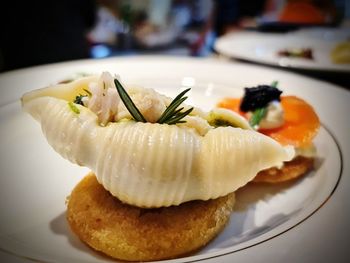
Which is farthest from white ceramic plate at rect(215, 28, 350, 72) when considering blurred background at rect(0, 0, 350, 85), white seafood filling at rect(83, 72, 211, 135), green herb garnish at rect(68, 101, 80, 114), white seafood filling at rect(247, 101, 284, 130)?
green herb garnish at rect(68, 101, 80, 114)

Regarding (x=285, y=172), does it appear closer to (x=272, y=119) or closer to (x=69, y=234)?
(x=272, y=119)

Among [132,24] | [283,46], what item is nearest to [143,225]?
[283,46]

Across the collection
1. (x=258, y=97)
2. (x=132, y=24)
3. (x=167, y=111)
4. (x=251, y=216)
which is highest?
(x=167, y=111)

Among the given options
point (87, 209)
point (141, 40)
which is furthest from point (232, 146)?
point (141, 40)

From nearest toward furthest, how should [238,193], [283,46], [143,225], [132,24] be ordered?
1. [143,225]
2. [238,193]
3. [283,46]
4. [132,24]

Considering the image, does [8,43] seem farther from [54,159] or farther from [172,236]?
[172,236]

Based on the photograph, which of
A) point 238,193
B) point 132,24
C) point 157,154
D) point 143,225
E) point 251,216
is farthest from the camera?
point 132,24

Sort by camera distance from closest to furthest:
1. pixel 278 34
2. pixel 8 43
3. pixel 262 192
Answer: pixel 262 192, pixel 8 43, pixel 278 34

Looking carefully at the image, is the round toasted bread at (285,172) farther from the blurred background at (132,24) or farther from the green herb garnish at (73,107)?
the blurred background at (132,24)
